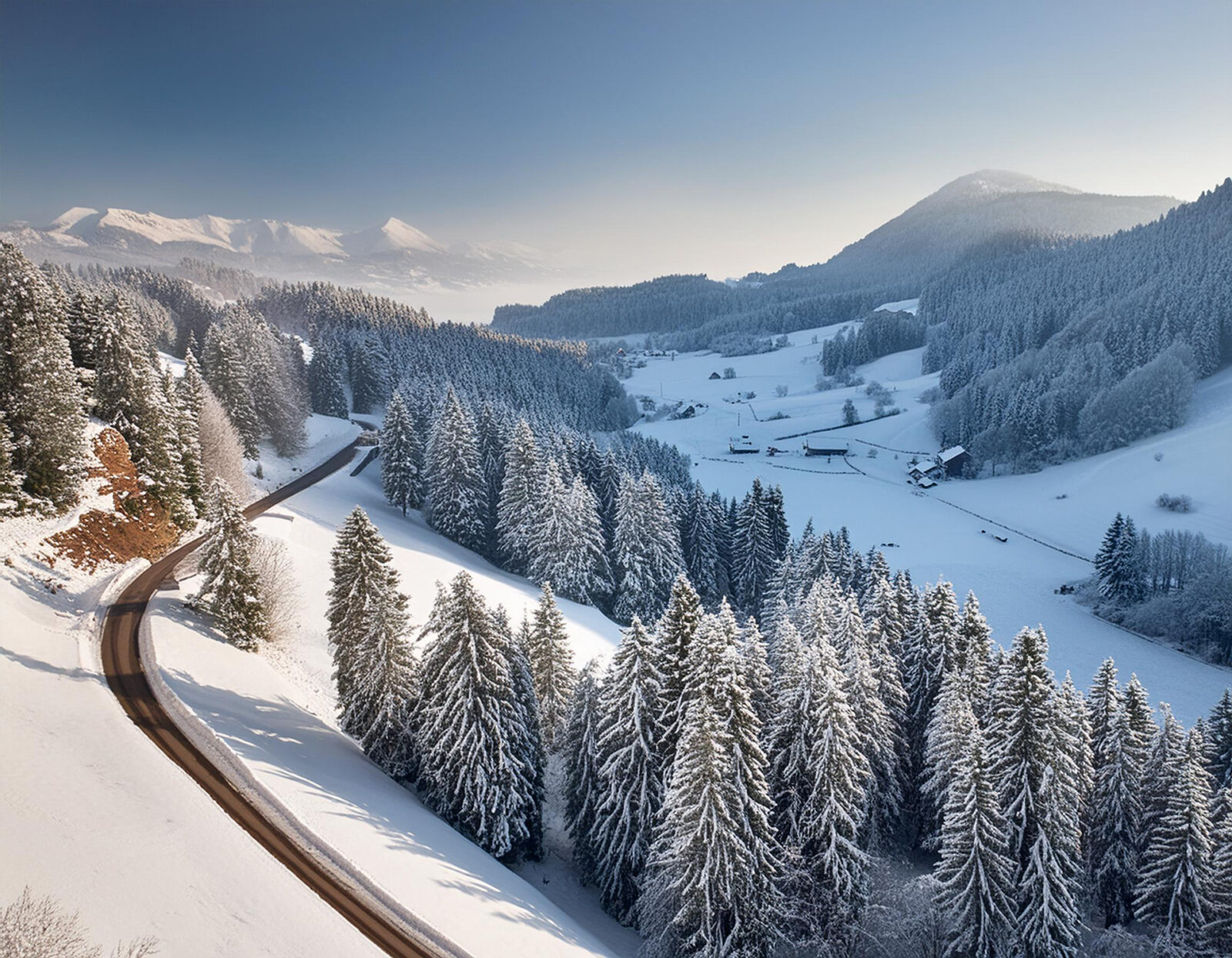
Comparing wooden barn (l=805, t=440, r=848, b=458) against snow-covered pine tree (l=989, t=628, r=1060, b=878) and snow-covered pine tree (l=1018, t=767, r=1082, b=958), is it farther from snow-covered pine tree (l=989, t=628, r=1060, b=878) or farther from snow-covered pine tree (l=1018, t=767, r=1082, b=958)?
snow-covered pine tree (l=1018, t=767, r=1082, b=958)

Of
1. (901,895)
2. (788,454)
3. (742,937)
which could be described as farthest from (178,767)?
(788,454)

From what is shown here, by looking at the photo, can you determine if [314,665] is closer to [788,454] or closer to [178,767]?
[178,767]

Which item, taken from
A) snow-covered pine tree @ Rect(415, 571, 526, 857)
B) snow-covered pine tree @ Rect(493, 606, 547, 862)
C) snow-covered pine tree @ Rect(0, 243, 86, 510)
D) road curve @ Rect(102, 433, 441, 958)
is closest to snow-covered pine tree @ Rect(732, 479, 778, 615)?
snow-covered pine tree @ Rect(493, 606, 547, 862)

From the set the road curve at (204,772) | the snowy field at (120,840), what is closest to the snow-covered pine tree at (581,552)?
the road curve at (204,772)

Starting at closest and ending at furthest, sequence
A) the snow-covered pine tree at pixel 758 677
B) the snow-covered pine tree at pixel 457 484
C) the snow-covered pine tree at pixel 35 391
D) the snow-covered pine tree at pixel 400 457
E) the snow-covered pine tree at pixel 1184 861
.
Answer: the snow-covered pine tree at pixel 1184 861 < the snow-covered pine tree at pixel 758 677 < the snow-covered pine tree at pixel 35 391 < the snow-covered pine tree at pixel 457 484 < the snow-covered pine tree at pixel 400 457

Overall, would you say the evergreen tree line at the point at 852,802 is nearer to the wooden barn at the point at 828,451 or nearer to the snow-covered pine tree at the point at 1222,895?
the snow-covered pine tree at the point at 1222,895

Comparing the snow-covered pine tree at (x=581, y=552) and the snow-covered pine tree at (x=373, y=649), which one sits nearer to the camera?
the snow-covered pine tree at (x=373, y=649)
